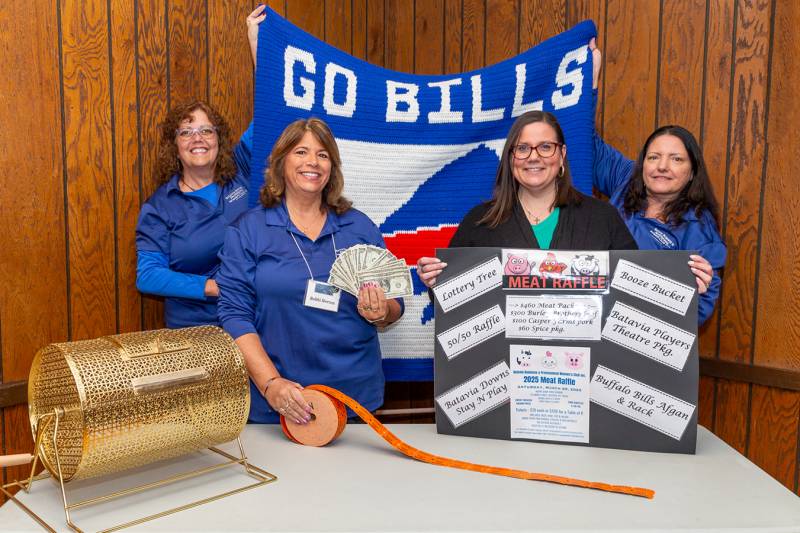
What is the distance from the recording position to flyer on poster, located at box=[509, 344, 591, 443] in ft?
4.70

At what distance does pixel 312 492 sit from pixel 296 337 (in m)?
0.69

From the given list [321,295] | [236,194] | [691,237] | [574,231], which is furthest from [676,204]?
[236,194]

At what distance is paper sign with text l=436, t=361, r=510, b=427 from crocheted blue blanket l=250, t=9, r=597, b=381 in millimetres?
895

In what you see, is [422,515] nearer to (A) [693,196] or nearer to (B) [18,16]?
(A) [693,196]

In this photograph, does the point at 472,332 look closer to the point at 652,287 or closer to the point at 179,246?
the point at 652,287

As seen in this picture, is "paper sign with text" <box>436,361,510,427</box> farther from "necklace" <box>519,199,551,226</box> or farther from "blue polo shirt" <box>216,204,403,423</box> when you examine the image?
"necklace" <box>519,199,551,226</box>

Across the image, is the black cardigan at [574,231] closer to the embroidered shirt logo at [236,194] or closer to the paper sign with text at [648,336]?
the paper sign with text at [648,336]

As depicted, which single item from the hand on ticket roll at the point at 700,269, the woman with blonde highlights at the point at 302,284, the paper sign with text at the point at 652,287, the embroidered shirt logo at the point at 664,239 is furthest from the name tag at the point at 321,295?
the embroidered shirt logo at the point at 664,239

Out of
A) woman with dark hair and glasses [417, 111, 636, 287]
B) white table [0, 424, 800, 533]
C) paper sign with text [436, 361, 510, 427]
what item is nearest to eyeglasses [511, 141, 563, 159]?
woman with dark hair and glasses [417, 111, 636, 287]

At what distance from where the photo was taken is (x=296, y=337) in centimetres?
180

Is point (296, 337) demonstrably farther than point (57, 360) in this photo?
Yes

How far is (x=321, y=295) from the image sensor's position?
5.81 ft

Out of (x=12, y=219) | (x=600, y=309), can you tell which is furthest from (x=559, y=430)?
(x=12, y=219)

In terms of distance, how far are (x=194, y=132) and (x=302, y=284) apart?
82 cm
